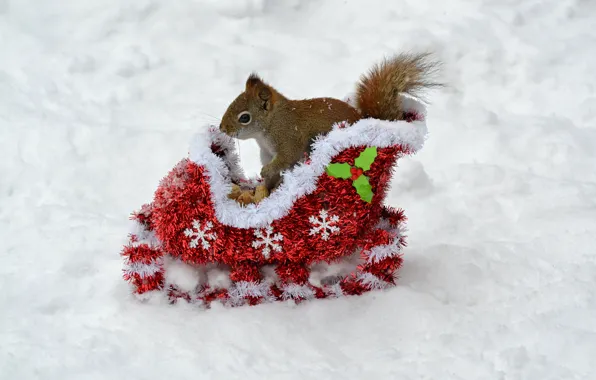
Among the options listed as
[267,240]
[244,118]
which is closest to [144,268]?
[267,240]

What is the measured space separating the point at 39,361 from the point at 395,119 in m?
1.11

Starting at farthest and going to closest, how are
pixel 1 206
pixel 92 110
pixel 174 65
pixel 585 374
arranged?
pixel 174 65 → pixel 92 110 → pixel 1 206 → pixel 585 374

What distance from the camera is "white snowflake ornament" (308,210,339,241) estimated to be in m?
1.76

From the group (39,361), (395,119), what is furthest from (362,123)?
(39,361)

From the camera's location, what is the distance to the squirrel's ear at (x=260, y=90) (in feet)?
5.83

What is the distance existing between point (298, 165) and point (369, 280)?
1.27 ft

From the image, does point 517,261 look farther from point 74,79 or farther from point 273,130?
point 74,79

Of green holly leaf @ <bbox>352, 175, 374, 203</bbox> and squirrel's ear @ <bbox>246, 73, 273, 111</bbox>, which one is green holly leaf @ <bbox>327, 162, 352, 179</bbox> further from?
squirrel's ear @ <bbox>246, 73, 273, 111</bbox>

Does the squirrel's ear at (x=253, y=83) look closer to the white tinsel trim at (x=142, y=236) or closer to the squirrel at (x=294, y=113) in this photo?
the squirrel at (x=294, y=113)

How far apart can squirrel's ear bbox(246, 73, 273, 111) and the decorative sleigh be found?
0.59 feet

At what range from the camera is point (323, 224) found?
1.76 meters

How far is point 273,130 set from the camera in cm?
178

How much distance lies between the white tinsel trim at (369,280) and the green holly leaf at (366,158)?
0.32 m

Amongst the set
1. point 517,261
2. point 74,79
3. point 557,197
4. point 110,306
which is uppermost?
point 74,79
